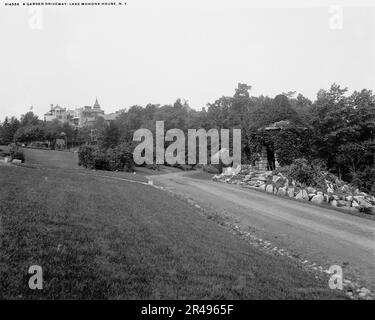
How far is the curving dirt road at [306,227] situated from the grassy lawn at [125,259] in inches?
64.6

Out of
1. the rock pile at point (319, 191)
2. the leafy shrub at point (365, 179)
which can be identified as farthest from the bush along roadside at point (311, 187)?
the leafy shrub at point (365, 179)

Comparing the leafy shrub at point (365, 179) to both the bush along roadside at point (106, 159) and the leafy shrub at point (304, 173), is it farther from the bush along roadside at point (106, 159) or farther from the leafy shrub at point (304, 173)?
the bush along roadside at point (106, 159)

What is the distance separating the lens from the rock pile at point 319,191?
1802cm

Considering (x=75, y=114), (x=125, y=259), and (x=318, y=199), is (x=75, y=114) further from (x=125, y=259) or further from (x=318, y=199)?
(x=125, y=259)

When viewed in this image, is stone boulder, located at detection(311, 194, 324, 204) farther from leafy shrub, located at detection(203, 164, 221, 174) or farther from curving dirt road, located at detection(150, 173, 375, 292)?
leafy shrub, located at detection(203, 164, 221, 174)

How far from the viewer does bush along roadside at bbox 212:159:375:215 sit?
18.1 m

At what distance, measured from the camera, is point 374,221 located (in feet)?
48.2

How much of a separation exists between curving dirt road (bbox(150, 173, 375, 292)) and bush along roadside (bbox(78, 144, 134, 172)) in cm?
1530

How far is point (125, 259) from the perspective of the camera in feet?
21.0

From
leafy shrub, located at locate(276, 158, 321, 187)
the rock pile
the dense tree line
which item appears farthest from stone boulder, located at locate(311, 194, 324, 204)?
the dense tree line

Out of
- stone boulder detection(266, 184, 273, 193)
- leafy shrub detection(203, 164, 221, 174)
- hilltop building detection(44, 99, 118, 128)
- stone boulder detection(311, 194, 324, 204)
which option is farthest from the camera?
hilltop building detection(44, 99, 118, 128)

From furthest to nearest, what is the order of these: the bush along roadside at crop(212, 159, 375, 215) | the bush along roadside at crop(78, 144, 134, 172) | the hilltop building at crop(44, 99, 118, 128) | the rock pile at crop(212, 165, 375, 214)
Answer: the hilltop building at crop(44, 99, 118, 128)
the bush along roadside at crop(78, 144, 134, 172)
the bush along roadside at crop(212, 159, 375, 215)
the rock pile at crop(212, 165, 375, 214)

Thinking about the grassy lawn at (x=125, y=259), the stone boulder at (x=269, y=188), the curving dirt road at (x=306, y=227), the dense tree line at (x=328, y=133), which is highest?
the dense tree line at (x=328, y=133)
